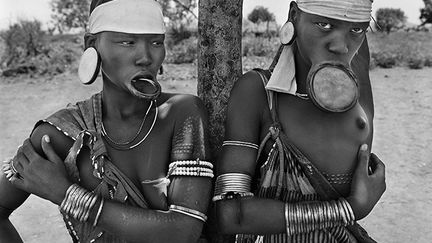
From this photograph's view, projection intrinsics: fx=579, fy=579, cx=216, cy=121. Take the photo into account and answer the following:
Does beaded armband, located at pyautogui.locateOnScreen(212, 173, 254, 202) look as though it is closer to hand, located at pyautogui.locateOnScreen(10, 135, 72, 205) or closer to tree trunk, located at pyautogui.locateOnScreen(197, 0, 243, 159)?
hand, located at pyautogui.locateOnScreen(10, 135, 72, 205)

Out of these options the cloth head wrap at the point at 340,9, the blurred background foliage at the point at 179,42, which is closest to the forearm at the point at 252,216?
the cloth head wrap at the point at 340,9

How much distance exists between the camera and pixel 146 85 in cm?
225

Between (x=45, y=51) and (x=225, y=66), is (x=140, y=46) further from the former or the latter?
(x=45, y=51)

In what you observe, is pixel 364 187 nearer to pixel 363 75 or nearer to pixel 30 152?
pixel 363 75

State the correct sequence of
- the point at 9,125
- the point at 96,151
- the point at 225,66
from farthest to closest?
the point at 9,125 → the point at 225,66 → the point at 96,151

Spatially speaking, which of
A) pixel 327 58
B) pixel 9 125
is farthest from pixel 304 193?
pixel 9 125

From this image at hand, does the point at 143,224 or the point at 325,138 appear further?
the point at 325,138

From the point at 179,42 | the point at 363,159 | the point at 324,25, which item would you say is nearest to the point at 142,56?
the point at 324,25

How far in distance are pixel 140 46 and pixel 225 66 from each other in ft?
3.29

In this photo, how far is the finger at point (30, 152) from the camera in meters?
2.27

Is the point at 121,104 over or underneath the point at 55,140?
over

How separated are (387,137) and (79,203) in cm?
669

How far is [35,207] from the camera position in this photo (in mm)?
5793

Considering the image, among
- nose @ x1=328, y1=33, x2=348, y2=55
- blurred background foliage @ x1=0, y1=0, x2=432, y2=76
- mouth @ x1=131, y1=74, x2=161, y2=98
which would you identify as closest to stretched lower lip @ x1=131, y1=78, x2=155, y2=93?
mouth @ x1=131, y1=74, x2=161, y2=98
